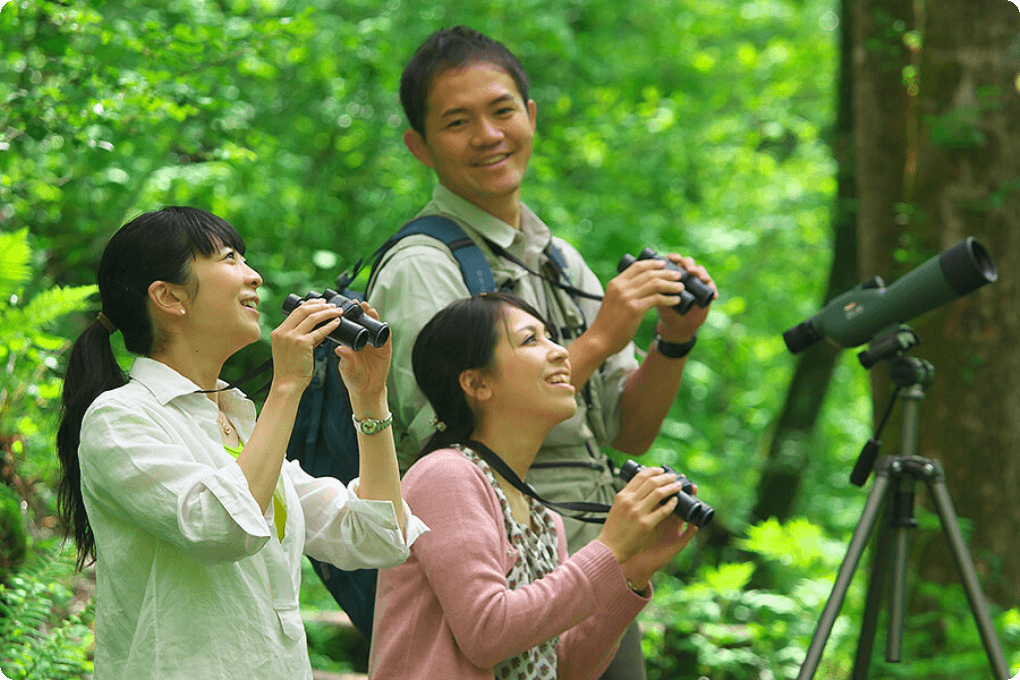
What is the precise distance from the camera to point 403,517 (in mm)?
1896

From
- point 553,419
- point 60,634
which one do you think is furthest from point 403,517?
point 60,634

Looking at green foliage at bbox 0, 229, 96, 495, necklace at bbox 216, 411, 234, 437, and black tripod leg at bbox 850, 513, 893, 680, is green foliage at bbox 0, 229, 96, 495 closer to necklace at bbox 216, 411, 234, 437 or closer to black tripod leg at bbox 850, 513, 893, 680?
necklace at bbox 216, 411, 234, 437

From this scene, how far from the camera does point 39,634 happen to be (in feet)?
9.14

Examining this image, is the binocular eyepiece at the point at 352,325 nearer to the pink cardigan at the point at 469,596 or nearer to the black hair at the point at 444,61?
the pink cardigan at the point at 469,596

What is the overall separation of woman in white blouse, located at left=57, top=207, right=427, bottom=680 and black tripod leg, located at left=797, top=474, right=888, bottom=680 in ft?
4.31

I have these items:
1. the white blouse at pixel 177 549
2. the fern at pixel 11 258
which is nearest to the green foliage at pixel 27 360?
the fern at pixel 11 258

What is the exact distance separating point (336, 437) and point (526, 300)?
1.95 ft

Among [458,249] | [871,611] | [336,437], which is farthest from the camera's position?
[871,611]

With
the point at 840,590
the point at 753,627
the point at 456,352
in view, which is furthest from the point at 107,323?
the point at 753,627

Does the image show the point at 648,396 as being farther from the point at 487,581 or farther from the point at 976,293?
the point at 976,293

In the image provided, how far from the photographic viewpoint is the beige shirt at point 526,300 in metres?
2.37

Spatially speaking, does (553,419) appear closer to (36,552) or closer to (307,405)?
(307,405)

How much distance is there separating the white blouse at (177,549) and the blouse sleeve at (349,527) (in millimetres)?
112

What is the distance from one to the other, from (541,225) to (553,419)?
0.76 metres
